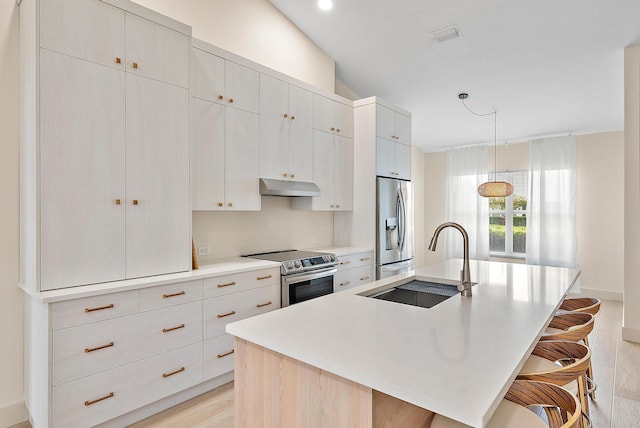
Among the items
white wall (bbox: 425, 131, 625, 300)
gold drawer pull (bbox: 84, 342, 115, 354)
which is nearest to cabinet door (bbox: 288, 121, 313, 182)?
gold drawer pull (bbox: 84, 342, 115, 354)

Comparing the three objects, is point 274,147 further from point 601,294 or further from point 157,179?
point 601,294

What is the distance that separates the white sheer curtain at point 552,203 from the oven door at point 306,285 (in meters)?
4.11

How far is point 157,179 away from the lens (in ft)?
8.35

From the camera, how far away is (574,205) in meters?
5.70

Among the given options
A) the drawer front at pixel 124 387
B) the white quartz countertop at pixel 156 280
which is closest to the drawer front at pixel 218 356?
the drawer front at pixel 124 387

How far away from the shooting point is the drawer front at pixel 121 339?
2025mm

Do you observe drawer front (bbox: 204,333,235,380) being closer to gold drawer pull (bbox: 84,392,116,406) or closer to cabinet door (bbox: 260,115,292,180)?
gold drawer pull (bbox: 84,392,116,406)

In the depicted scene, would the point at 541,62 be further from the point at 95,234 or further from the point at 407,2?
the point at 95,234

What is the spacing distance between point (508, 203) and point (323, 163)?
4.16m

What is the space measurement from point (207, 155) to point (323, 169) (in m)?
1.47

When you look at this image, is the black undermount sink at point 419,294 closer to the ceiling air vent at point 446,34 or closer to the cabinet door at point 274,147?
the cabinet door at point 274,147

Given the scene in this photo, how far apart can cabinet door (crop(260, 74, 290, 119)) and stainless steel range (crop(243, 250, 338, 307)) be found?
4.56ft

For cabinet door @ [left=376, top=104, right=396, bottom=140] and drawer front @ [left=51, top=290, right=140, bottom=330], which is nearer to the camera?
drawer front @ [left=51, top=290, right=140, bottom=330]

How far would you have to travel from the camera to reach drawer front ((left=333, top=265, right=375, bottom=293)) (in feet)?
12.7
